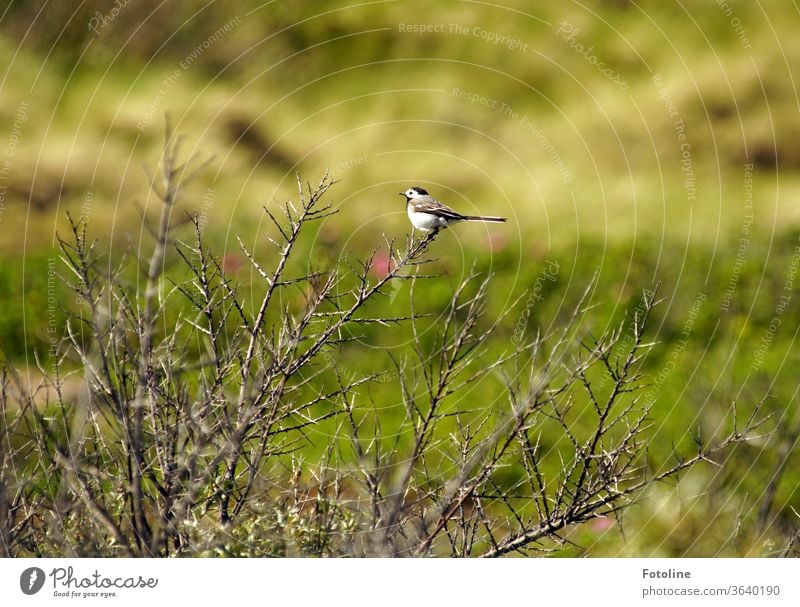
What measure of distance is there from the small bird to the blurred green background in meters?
0.19

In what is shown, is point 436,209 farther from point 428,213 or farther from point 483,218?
point 483,218

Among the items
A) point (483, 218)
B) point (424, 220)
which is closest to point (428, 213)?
point (424, 220)

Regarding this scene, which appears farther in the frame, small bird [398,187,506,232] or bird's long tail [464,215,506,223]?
bird's long tail [464,215,506,223]

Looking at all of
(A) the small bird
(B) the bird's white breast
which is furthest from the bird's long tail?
(B) the bird's white breast

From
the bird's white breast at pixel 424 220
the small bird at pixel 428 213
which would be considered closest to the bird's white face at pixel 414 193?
the small bird at pixel 428 213

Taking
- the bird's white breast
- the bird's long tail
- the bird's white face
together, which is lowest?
the bird's white breast

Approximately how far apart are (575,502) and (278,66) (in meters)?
4.22

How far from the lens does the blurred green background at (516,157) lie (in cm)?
665

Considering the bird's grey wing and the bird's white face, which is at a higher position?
the bird's white face

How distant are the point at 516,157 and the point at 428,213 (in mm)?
932

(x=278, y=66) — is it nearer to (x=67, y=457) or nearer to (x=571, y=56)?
(x=571, y=56)

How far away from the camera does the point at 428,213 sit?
22.3 ft

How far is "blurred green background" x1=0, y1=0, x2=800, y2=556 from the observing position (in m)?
6.65

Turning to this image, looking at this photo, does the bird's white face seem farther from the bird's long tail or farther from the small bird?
the bird's long tail
